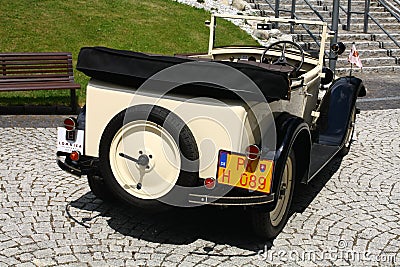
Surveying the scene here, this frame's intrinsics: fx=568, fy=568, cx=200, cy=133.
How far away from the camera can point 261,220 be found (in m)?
4.31

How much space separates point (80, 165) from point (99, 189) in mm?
534

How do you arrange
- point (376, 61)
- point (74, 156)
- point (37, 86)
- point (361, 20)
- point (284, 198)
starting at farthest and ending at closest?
1. point (361, 20)
2. point (376, 61)
3. point (37, 86)
4. point (284, 198)
5. point (74, 156)

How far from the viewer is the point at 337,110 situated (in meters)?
6.31

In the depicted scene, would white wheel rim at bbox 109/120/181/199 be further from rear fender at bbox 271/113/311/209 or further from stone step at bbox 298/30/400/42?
stone step at bbox 298/30/400/42

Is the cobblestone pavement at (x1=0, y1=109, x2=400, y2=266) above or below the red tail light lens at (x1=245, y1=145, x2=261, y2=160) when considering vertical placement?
below

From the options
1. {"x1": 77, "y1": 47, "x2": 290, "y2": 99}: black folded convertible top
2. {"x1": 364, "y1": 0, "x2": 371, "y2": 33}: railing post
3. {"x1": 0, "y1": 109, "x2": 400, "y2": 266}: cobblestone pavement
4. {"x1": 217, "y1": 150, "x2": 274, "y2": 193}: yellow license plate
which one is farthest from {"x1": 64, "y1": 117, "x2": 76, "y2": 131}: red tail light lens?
{"x1": 364, "y1": 0, "x2": 371, "y2": 33}: railing post

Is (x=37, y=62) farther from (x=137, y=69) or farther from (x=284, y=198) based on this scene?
(x=284, y=198)

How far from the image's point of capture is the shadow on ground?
14.7 feet

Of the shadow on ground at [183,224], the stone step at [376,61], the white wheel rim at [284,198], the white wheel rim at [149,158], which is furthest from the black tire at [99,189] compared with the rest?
the stone step at [376,61]

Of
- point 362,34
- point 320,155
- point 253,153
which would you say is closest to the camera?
point 253,153

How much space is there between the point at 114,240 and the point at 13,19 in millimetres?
8667

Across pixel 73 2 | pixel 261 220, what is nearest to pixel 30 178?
pixel 261 220

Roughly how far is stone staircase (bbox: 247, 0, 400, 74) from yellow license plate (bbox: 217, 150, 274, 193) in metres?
8.20

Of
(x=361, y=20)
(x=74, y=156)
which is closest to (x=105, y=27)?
(x=361, y=20)
